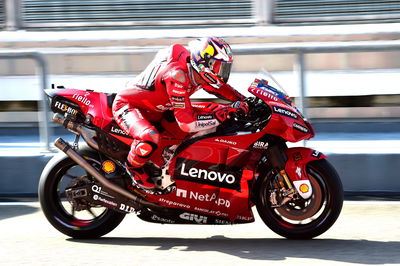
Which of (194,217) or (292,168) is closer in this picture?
(292,168)

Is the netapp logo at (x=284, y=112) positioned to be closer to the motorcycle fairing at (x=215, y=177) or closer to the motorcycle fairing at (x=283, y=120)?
the motorcycle fairing at (x=283, y=120)

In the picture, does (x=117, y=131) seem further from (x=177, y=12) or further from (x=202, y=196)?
(x=177, y=12)

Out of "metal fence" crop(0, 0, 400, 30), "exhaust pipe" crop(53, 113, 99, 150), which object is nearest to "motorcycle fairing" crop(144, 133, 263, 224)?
"exhaust pipe" crop(53, 113, 99, 150)

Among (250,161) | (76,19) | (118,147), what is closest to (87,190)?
(118,147)

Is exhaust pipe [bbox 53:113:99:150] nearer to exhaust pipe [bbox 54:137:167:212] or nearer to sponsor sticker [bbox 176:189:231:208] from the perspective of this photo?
exhaust pipe [bbox 54:137:167:212]

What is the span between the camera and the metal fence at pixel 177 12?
11789mm

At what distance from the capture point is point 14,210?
766cm

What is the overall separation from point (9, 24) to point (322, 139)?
19.6ft

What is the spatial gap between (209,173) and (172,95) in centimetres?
65

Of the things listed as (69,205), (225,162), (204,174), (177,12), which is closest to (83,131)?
(69,205)

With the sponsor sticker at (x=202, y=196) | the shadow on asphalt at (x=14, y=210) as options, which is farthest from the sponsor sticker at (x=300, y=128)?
the shadow on asphalt at (x=14, y=210)

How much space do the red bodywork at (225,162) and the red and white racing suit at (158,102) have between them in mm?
144

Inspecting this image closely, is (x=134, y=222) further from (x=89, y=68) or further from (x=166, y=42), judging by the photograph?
(x=166, y=42)

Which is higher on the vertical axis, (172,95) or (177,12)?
(177,12)
